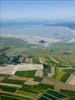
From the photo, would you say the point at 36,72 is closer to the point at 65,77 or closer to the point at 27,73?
the point at 27,73

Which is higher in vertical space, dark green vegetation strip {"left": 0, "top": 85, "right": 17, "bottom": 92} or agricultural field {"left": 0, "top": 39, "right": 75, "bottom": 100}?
agricultural field {"left": 0, "top": 39, "right": 75, "bottom": 100}

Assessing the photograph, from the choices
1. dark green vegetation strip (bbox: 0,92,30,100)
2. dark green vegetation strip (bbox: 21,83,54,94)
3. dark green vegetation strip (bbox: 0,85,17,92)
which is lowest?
dark green vegetation strip (bbox: 0,92,30,100)

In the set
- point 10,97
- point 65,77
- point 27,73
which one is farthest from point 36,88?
point 27,73

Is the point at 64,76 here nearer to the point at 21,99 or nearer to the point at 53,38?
the point at 21,99

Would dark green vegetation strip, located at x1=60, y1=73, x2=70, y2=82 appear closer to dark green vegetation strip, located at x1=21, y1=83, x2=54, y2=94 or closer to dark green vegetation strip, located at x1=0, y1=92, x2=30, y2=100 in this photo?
dark green vegetation strip, located at x1=21, y1=83, x2=54, y2=94

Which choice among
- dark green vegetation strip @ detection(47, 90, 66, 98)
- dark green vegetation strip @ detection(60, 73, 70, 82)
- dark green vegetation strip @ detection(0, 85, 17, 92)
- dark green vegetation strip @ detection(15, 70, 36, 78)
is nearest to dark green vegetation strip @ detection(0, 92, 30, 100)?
dark green vegetation strip @ detection(0, 85, 17, 92)

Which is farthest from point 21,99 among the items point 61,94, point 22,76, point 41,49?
point 41,49

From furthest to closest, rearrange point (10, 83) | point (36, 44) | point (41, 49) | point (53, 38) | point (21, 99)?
point (53, 38)
point (36, 44)
point (41, 49)
point (10, 83)
point (21, 99)

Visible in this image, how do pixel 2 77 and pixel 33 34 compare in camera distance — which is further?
pixel 33 34

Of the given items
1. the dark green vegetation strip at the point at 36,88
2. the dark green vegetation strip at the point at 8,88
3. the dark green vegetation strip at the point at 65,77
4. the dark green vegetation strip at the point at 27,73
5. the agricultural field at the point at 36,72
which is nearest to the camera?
the agricultural field at the point at 36,72

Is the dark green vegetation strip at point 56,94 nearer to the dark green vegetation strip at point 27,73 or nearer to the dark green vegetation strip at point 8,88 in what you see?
the dark green vegetation strip at point 8,88

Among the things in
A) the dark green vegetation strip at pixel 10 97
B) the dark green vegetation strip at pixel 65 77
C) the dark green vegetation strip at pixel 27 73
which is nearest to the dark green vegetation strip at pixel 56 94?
the dark green vegetation strip at pixel 10 97
